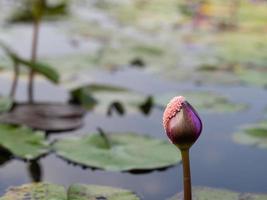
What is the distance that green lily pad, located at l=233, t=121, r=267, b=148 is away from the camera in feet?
6.57

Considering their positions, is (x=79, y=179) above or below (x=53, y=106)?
below

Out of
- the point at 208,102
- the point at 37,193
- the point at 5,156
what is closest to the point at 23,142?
the point at 5,156

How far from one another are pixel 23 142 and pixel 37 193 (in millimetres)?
428

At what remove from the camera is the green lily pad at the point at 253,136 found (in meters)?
2.00

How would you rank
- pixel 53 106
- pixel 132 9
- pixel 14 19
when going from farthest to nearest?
pixel 132 9, pixel 14 19, pixel 53 106

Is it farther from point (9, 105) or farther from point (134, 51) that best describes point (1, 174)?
point (134, 51)

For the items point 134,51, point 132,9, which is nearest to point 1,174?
point 134,51

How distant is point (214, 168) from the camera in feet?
5.87

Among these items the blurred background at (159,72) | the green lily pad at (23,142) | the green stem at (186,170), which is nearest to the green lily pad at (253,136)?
the blurred background at (159,72)

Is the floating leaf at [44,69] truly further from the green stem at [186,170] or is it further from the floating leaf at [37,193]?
the green stem at [186,170]

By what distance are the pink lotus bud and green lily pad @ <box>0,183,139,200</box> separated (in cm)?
33

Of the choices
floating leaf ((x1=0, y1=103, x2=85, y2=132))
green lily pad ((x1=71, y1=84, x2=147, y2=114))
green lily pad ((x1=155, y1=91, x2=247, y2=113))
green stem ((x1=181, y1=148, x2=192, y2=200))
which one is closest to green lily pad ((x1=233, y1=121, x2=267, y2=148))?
green lily pad ((x1=155, y1=91, x2=247, y2=113))

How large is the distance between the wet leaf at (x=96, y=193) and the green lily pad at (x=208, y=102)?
3.08 ft

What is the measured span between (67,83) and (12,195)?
4.28 ft
